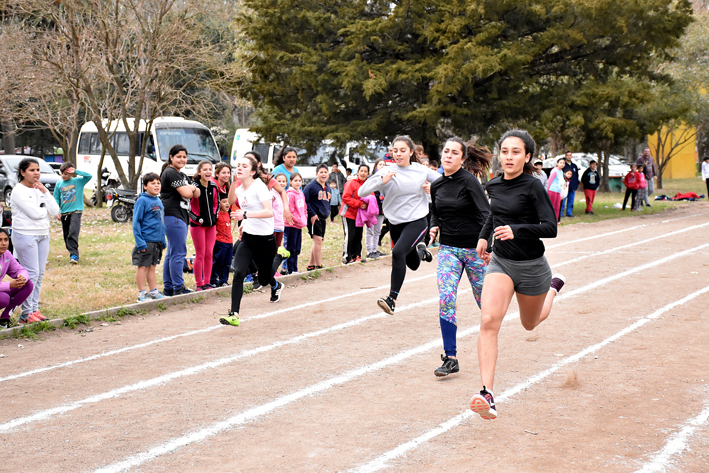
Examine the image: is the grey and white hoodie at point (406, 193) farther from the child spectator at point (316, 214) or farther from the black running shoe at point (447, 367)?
the child spectator at point (316, 214)

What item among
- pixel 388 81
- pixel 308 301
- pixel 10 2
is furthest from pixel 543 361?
pixel 10 2

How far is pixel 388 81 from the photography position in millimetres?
22906

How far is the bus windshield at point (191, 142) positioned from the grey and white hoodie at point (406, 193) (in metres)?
19.1

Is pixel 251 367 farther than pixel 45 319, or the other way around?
pixel 45 319

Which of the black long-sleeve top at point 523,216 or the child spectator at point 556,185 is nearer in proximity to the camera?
the black long-sleeve top at point 523,216

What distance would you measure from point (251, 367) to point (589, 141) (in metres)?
19.8

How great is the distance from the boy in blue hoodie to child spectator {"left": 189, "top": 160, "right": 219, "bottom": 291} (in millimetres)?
511

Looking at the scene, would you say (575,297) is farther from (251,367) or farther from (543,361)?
(251,367)

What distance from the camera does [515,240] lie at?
561 centimetres

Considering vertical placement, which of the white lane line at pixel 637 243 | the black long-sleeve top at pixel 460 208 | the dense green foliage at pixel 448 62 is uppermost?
the dense green foliage at pixel 448 62

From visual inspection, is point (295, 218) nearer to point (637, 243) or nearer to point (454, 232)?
point (454, 232)

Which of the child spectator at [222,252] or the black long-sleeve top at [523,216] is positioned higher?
the black long-sleeve top at [523,216]

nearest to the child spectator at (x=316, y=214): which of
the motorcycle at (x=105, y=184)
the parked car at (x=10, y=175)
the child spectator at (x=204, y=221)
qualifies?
the child spectator at (x=204, y=221)

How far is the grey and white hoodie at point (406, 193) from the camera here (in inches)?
346
